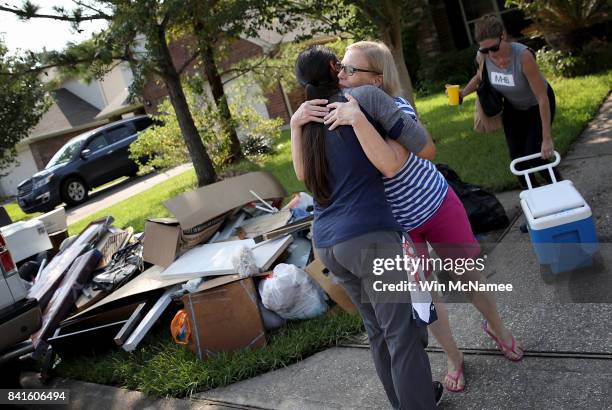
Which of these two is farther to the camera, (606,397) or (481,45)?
(481,45)

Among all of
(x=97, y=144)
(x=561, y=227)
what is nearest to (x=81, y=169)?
(x=97, y=144)

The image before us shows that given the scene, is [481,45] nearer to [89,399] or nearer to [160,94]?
[89,399]

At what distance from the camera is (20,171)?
2908cm

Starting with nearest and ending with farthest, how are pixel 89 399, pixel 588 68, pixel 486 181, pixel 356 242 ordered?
1. pixel 356 242
2. pixel 89 399
3. pixel 486 181
4. pixel 588 68

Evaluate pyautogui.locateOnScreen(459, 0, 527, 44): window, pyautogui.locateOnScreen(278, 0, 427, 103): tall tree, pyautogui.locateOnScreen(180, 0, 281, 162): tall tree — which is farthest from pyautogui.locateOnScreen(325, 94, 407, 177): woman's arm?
pyautogui.locateOnScreen(459, 0, 527, 44): window

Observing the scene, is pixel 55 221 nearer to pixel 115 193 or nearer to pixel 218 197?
pixel 218 197

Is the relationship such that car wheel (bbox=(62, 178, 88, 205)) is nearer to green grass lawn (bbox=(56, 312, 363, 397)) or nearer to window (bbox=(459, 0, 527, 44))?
window (bbox=(459, 0, 527, 44))

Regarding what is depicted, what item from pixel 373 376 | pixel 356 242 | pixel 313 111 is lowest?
pixel 373 376

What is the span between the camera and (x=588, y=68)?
10688 mm

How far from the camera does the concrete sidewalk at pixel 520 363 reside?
2855mm

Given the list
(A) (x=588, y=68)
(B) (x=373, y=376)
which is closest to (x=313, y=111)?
(B) (x=373, y=376)

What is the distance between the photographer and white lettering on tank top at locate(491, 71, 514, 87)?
13.6ft

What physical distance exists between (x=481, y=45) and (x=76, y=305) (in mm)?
3952

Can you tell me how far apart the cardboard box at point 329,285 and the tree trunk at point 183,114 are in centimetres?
633
